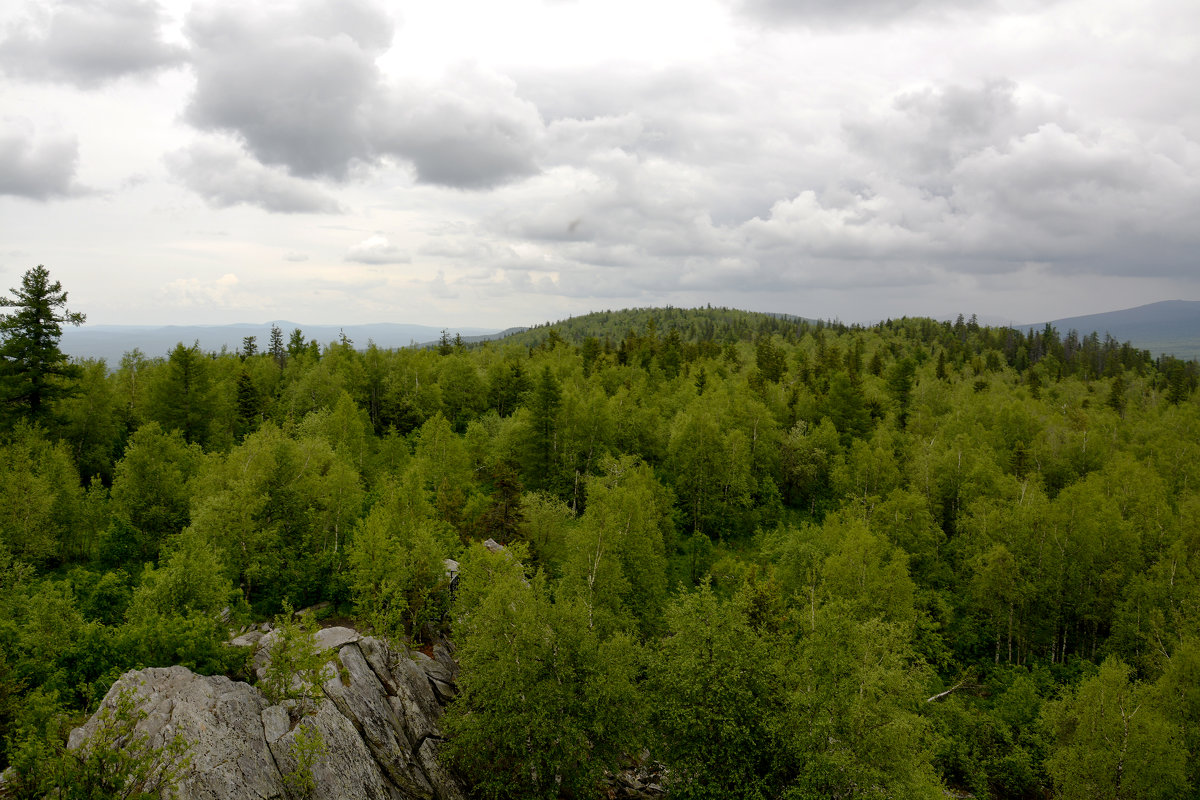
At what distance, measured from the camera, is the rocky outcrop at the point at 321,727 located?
66.2 ft

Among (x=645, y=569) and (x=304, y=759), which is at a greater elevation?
(x=645, y=569)

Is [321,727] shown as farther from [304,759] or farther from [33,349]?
[33,349]

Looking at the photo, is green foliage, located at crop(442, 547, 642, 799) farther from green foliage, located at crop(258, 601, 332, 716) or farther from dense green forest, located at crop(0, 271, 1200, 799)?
green foliage, located at crop(258, 601, 332, 716)

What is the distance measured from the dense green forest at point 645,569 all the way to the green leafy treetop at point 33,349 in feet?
0.70

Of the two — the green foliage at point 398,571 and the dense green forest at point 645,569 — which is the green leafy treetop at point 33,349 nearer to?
the dense green forest at point 645,569

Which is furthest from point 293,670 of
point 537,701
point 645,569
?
point 645,569

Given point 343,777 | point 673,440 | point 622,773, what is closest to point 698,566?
point 673,440

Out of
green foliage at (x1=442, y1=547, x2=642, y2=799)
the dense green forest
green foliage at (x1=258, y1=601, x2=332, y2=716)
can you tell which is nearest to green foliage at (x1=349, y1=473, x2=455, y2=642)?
the dense green forest

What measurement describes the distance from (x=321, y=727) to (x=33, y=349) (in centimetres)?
4513

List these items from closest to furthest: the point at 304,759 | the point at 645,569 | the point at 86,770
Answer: the point at 86,770
the point at 304,759
the point at 645,569

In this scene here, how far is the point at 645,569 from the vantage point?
4022cm

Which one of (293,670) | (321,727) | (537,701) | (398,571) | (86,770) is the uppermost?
(86,770)

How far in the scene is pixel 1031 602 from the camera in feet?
166

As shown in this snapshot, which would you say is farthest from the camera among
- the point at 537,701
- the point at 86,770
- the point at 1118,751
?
the point at 1118,751
